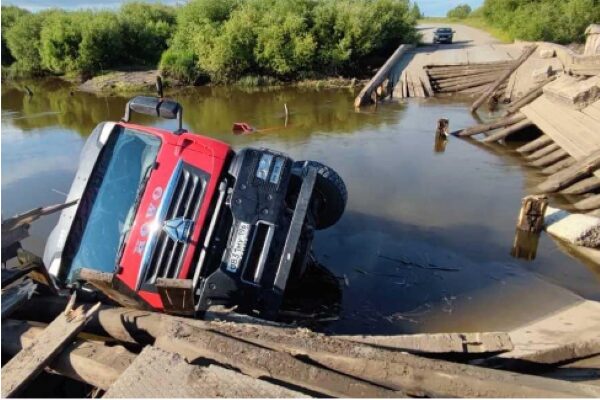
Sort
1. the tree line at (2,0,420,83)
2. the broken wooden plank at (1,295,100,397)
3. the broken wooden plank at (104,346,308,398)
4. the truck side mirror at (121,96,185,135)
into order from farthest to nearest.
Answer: the tree line at (2,0,420,83)
the truck side mirror at (121,96,185,135)
the broken wooden plank at (1,295,100,397)
the broken wooden plank at (104,346,308,398)

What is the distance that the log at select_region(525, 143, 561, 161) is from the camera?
991 centimetres

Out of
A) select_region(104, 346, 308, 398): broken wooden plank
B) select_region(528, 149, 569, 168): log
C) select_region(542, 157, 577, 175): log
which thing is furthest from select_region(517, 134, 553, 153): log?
select_region(104, 346, 308, 398): broken wooden plank

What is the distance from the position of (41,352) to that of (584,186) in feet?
26.4

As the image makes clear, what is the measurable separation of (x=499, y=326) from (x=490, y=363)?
187cm

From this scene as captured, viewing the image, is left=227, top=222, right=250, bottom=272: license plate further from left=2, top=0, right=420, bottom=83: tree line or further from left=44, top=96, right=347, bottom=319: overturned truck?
left=2, top=0, right=420, bottom=83: tree line

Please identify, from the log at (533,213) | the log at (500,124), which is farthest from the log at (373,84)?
the log at (533,213)

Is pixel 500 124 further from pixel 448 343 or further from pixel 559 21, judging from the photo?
pixel 559 21

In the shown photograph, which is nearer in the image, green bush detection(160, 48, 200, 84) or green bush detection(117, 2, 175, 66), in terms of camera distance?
green bush detection(160, 48, 200, 84)

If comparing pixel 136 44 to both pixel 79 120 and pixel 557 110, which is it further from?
pixel 557 110

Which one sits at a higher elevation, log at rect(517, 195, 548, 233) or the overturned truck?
the overturned truck

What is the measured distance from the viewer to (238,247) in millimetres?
3918

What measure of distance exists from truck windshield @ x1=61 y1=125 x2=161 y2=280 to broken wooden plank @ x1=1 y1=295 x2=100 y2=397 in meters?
1.05

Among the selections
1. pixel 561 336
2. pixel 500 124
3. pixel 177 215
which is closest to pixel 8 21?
pixel 500 124

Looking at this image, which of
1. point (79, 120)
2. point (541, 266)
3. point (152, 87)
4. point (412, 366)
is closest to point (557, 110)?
point (541, 266)
